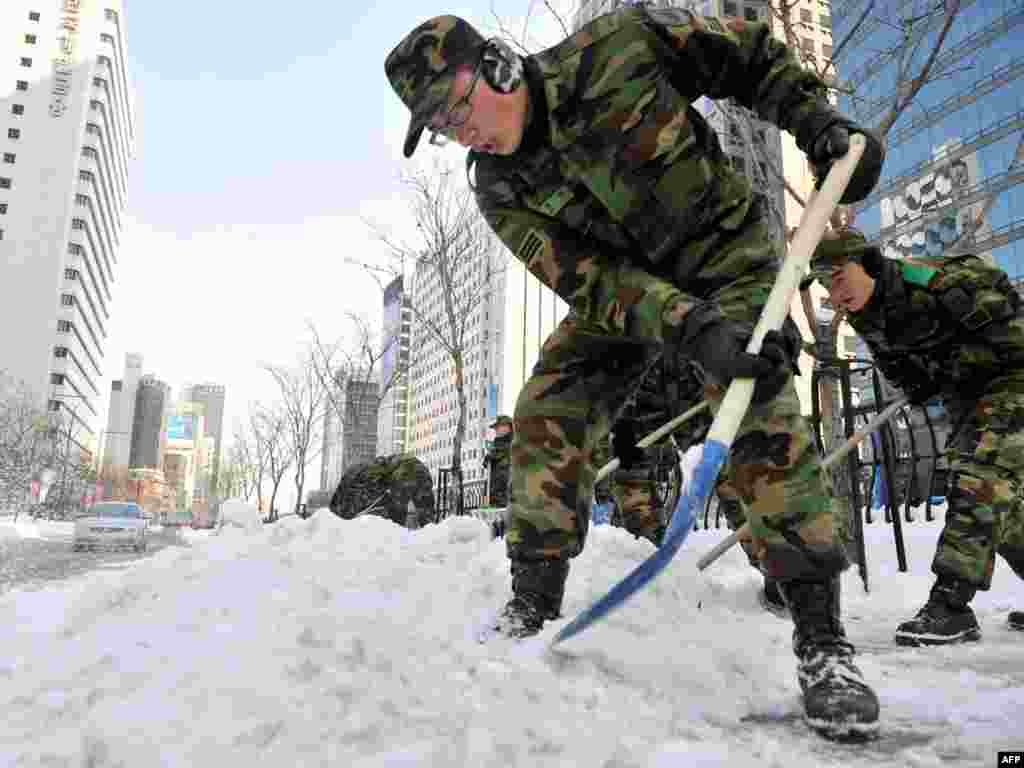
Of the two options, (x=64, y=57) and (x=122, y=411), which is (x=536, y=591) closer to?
(x=64, y=57)

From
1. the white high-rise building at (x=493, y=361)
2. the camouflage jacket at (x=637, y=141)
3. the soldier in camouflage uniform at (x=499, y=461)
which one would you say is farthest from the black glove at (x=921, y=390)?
the white high-rise building at (x=493, y=361)

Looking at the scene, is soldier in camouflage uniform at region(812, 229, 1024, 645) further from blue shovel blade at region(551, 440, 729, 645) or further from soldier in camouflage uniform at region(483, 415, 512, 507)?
soldier in camouflage uniform at region(483, 415, 512, 507)

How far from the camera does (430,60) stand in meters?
1.73

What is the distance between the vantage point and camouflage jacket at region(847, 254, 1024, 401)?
2486 mm

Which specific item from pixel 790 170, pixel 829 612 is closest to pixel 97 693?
pixel 829 612

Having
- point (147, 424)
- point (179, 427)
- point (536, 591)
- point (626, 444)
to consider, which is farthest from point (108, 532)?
point (179, 427)

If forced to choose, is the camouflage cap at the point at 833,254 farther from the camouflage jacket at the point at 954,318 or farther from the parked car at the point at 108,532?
the parked car at the point at 108,532

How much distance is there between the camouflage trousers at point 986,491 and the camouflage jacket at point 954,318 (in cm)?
10

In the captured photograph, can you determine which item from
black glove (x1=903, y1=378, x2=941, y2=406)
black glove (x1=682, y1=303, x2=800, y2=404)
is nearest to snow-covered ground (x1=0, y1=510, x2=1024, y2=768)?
black glove (x1=682, y1=303, x2=800, y2=404)

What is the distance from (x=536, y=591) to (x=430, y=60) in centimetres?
149

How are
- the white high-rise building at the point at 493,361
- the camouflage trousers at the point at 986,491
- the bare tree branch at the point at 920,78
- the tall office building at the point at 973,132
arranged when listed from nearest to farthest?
1. the camouflage trousers at the point at 986,491
2. the bare tree branch at the point at 920,78
3. the tall office building at the point at 973,132
4. the white high-rise building at the point at 493,361

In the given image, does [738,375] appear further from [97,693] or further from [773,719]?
[97,693]

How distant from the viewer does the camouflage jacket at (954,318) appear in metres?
2.49

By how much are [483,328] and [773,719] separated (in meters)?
76.8
